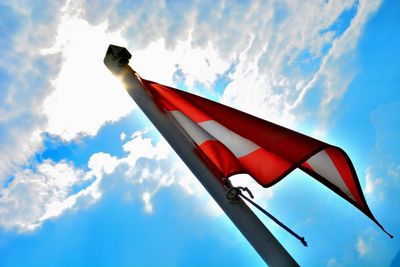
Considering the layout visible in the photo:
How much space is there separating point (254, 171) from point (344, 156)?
1.27 m

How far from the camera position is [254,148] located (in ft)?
13.7

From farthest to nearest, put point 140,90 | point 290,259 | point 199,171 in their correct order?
point 140,90, point 199,171, point 290,259

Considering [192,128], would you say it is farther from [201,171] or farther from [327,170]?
[327,170]

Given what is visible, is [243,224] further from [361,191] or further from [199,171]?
[361,191]

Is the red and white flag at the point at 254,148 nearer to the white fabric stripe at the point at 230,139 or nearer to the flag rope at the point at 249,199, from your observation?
the white fabric stripe at the point at 230,139

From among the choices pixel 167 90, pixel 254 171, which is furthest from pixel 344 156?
pixel 167 90

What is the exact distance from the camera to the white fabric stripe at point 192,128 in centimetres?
445

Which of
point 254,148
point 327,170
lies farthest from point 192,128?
point 327,170

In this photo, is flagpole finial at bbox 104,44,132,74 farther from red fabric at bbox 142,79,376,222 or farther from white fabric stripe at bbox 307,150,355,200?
white fabric stripe at bbox 307,150,355,200

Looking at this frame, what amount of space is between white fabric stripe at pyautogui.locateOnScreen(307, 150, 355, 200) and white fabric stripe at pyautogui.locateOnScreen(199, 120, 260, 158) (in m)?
0.97

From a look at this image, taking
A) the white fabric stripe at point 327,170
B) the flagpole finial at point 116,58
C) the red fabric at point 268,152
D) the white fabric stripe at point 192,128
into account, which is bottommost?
the white fabric stripe at point 327,170

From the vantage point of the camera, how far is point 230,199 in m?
3.22

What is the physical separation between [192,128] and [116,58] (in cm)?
162

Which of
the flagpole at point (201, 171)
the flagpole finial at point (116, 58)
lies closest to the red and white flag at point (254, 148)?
the flagpole at point (201, 171)
